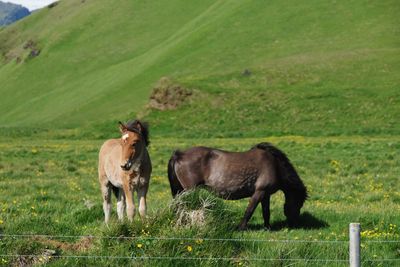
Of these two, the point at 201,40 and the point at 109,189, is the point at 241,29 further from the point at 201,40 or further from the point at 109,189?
the point at 109,189

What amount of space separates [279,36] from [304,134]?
105 feet

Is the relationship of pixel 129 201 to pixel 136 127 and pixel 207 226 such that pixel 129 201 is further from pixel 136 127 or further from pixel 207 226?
pixel 207 226

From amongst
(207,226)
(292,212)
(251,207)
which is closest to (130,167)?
(207,226)

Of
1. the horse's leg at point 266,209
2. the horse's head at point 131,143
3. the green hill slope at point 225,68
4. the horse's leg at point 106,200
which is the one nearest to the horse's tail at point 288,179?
the horse's leg at point 266,209

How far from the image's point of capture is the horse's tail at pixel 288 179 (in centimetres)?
1334

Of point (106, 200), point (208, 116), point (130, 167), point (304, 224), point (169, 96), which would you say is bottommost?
point (208, 116)

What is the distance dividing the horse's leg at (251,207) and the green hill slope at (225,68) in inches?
1672

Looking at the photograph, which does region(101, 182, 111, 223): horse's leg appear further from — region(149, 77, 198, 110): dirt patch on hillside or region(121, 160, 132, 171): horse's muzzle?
region(149, 77, 198, 110): dirt patch on hillside

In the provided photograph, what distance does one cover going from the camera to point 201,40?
302ft

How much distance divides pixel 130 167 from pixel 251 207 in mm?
2726

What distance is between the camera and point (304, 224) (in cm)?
1337

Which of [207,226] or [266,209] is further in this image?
[266,209]

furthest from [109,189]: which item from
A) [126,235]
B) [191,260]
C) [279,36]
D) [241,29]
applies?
[241,29]

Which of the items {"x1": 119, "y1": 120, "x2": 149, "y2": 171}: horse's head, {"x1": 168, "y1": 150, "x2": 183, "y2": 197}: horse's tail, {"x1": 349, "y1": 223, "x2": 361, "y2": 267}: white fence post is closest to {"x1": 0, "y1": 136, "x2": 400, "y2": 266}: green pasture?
{"x1": 168, "y1": 150, "x2": 183, "y2": 197}: horse's tail
